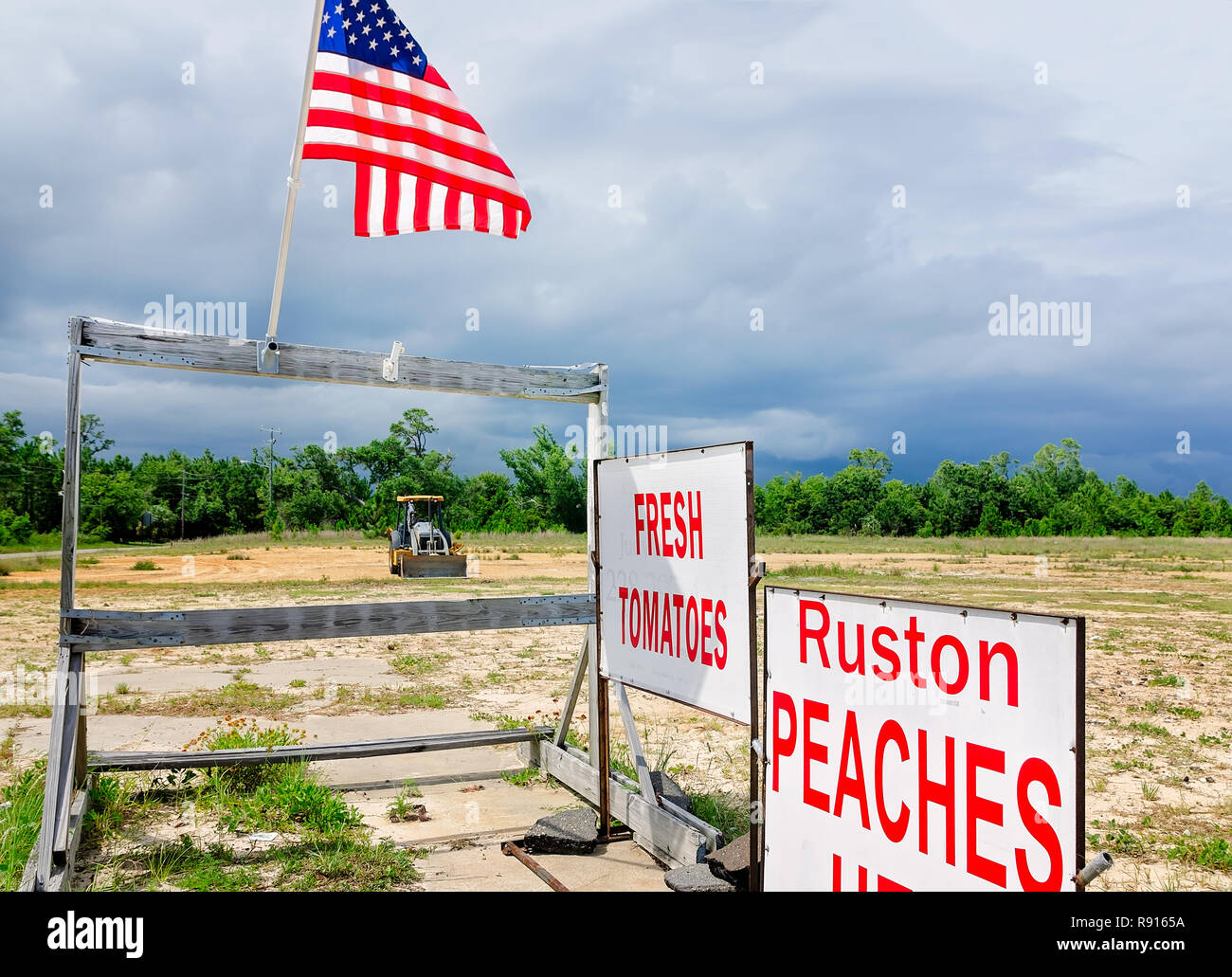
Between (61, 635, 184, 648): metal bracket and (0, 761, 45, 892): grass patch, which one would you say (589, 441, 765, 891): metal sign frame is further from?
(0, 761, 45, 892): grass patch

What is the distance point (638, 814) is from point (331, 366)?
322 centimetres

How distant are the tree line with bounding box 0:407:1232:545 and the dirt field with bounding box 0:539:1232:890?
111 feet

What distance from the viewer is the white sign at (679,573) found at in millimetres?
3709

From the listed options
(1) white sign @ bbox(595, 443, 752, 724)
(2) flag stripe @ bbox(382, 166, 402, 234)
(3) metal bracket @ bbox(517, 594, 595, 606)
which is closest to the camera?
(1) white sign @ bbox(595, 443, 752, 724)

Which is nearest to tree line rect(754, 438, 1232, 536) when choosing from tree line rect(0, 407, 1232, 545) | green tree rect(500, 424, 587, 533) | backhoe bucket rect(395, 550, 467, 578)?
tree line rect(0, 407, 1232, 545)

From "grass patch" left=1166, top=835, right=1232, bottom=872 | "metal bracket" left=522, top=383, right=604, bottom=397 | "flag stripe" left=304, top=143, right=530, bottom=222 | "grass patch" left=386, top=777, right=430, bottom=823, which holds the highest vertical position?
"flag stripe" left=304, top=143, right=530, bottom=222

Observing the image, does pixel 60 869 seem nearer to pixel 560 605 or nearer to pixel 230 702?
pixel 560 605

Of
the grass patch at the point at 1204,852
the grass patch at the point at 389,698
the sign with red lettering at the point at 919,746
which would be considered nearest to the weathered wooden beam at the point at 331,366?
the sign with red lettering at the point at 919,746

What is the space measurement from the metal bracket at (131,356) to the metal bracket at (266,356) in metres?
0.35

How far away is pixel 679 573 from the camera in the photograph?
4.17 meters

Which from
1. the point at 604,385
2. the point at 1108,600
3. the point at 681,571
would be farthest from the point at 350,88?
the point at 1108,600

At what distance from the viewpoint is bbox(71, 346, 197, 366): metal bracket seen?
15.3 feet

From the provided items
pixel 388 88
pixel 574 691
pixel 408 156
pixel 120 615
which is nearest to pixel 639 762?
pixel 574 691

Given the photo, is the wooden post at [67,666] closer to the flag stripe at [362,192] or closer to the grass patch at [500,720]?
the flag stripe at [362,192]
